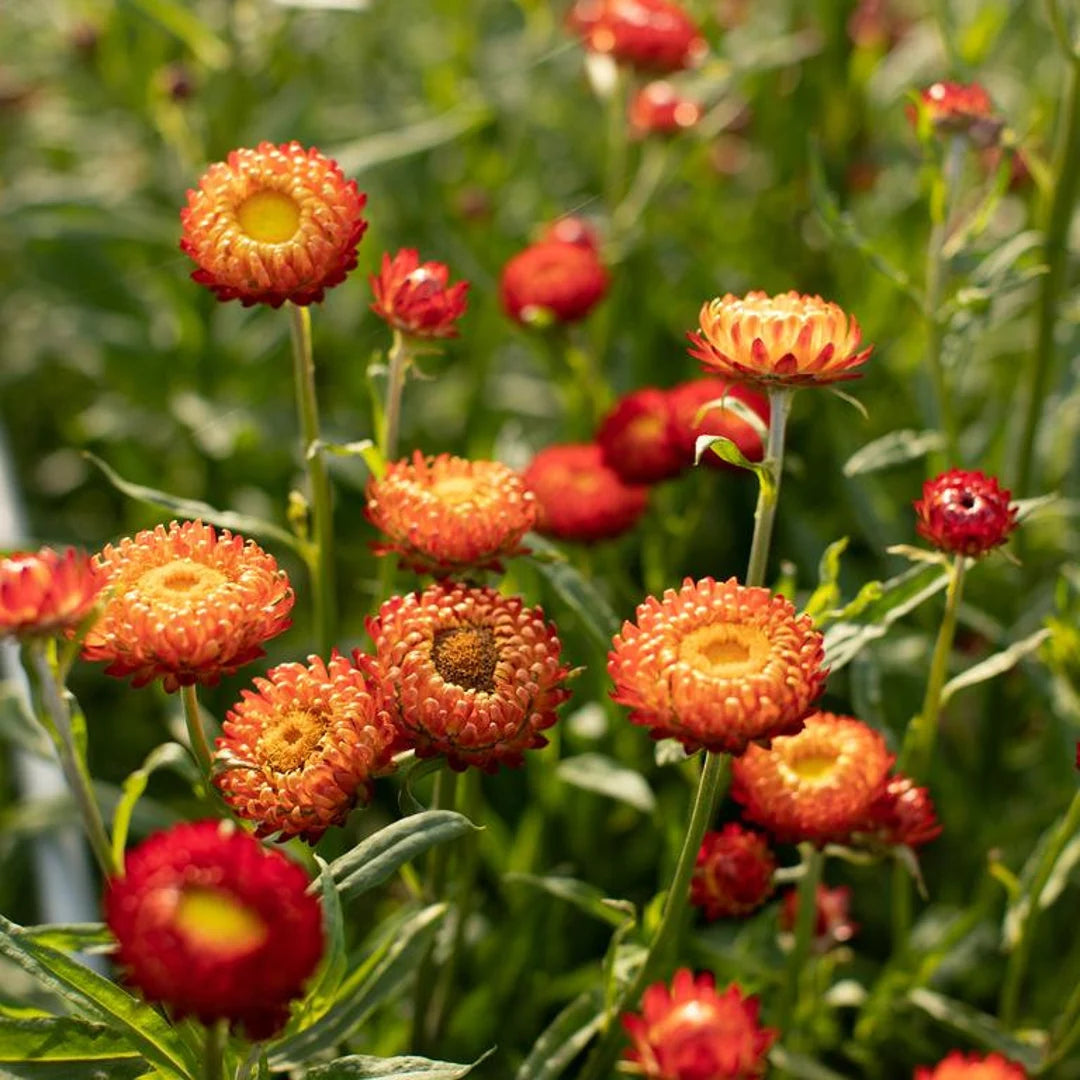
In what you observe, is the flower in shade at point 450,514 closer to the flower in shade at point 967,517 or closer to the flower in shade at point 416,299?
the flower in shade at point 416,299

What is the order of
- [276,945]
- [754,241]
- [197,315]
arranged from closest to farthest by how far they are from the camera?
1. [276,945]
2. [197,315]
3. [754,241]

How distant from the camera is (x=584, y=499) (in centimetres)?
125

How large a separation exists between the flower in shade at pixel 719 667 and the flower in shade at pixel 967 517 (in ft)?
0.44

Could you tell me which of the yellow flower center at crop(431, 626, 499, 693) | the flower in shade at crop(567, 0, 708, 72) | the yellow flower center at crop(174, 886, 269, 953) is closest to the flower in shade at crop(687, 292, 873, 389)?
the yellow flower center at crop(431, 626, 499, 693)

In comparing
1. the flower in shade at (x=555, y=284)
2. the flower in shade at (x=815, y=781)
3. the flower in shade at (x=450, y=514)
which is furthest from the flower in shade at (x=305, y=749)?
the flower in shade at (x=555, y=284)

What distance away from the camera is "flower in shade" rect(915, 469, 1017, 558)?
896 mm

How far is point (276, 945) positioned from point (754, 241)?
1559 mm

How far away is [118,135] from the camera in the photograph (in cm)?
226

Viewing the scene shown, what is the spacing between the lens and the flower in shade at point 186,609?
2.65 feet

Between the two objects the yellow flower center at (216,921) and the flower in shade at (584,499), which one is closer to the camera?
the yellow flower center at (216,921)

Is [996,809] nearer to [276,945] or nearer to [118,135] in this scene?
[276,945]

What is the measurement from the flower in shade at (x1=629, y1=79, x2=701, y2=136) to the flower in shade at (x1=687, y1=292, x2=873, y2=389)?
916 millimetres

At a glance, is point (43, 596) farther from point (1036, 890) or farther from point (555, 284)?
point (555, 284)

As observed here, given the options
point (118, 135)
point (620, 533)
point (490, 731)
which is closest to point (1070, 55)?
point (620, 533)
